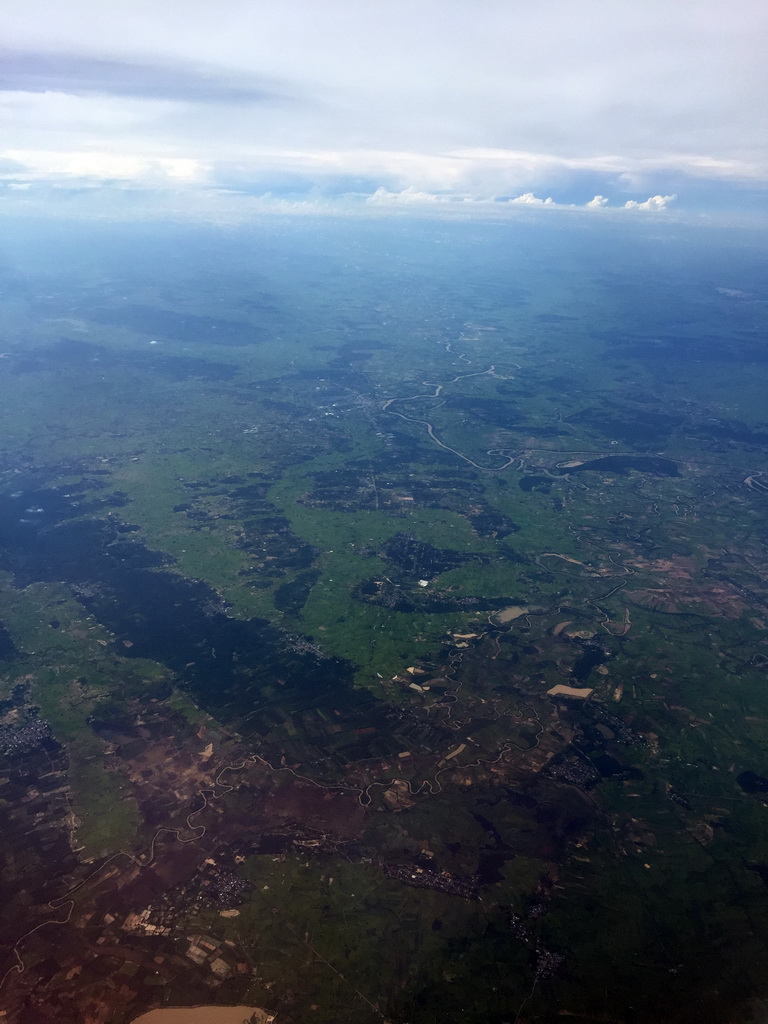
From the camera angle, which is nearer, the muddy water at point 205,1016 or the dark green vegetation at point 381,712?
the muddy water at point 205,1016

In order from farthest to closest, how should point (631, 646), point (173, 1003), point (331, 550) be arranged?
point (331, 550)
point (631, 646)
point (173, 1003)

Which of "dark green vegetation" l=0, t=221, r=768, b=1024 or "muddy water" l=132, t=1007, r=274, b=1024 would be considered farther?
"dark green vegetation" l=0, t=221, r=768, b=1024

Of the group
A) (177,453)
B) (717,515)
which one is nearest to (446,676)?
(717,515)

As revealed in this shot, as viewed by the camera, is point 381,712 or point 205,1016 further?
point 381,712

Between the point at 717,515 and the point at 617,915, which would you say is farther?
the point at 717,515

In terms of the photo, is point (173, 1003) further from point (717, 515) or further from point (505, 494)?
point (717, 515)

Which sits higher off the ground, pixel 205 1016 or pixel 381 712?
pixel 381 712

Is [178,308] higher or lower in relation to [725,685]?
higher

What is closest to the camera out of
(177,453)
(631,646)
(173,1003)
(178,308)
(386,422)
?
(173,1003)
